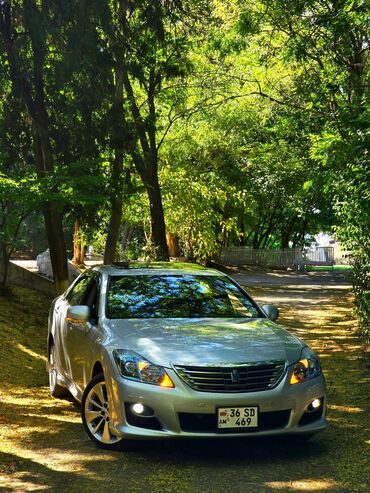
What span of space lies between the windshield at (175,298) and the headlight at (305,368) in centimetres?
105

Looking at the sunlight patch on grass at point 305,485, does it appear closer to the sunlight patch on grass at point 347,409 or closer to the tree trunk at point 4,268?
the sunlight patch on grass at point 347,409

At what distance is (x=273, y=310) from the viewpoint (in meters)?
7.06

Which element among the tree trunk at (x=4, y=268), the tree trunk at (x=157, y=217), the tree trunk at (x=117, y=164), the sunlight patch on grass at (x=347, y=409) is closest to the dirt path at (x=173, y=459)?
the sunlight patch on grass at (x=347, y=409)

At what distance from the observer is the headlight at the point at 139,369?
532 centimetres

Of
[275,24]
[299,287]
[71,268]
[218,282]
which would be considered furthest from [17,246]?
[299,287]

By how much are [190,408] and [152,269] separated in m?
2.35

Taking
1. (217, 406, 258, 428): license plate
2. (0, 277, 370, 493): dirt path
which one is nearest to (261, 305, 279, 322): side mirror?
(0, 277, 370, 493): dirt path

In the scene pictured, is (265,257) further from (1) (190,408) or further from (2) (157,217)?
(1) (190,408)

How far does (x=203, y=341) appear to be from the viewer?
18.6 feet

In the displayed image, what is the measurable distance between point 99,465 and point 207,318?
67.1 inches

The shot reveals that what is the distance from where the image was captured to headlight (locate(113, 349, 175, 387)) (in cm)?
532

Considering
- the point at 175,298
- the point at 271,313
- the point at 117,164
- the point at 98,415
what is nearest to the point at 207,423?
the point at 98,415

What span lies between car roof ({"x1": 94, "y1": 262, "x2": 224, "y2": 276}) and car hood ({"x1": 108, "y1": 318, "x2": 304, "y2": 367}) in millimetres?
986

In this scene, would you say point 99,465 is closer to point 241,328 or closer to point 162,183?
point 241,328
